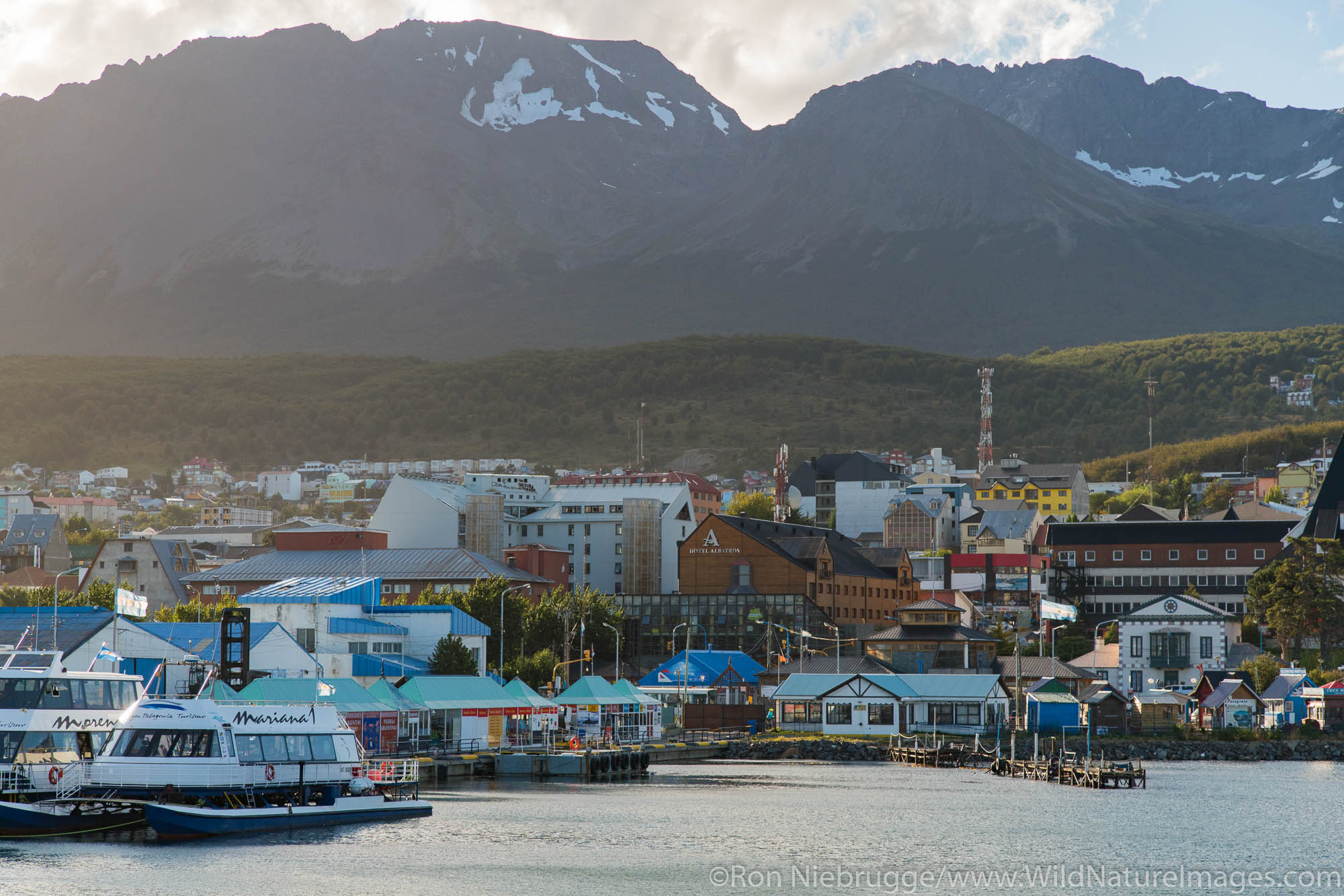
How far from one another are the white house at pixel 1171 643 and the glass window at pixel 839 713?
97.2 ft

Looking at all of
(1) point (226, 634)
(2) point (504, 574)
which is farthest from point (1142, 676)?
(1) point (226, 634)

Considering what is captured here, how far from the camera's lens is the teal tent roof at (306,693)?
82375 millimetres

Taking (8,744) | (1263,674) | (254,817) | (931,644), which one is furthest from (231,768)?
(1263,674)

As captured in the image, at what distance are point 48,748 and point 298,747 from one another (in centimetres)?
893

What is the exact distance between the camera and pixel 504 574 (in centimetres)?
14638

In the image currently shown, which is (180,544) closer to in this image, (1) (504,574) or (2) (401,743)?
(1) (504,574)

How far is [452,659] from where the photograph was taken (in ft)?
362

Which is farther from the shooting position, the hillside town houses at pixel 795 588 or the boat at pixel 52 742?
the hillside town houses at pixel 795 588

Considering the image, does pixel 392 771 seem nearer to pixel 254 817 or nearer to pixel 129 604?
pixel 254 817

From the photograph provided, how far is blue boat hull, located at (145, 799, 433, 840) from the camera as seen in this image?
58.4m

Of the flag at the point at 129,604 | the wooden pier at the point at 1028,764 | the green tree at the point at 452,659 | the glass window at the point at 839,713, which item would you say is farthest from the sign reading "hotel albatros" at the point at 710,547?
the flag at the point at 129,604

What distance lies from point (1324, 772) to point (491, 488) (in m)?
108

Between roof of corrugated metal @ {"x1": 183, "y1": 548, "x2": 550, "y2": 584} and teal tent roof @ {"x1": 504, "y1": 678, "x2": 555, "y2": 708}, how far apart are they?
141ft

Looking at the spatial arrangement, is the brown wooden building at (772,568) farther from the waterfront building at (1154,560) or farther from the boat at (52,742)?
the boat at (52,742)
